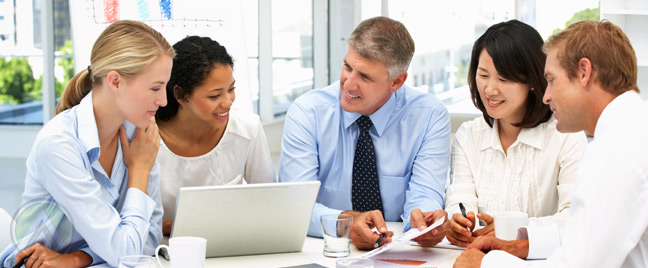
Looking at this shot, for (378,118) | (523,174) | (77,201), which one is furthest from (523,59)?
(77,201)

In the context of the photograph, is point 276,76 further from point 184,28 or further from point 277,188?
point 277,188

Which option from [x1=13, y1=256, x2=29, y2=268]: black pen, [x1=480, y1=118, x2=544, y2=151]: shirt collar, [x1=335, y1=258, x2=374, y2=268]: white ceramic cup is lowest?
[x1=13, y1=256, x2=29, y2=268]: black pen

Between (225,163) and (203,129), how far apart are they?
5.9 inches

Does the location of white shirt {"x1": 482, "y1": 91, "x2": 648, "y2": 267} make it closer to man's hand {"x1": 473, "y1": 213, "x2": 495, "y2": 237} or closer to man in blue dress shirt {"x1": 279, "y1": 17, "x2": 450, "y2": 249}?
man's hand {"x1": 473, "y1": 213, "x2": 495, "y2": 237}

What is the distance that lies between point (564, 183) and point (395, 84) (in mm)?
688

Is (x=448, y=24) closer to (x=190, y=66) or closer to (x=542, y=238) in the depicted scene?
(x=190, y=66)

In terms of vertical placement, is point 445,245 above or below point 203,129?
below

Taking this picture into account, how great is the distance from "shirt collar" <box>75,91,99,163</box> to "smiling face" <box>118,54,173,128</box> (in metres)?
0.08

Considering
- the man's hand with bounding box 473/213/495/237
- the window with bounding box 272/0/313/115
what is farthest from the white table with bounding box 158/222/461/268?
the window with bounding box 272/0/313/115

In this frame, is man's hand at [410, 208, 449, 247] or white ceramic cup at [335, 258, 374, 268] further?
man's hand at [410, 208, 449, 247]

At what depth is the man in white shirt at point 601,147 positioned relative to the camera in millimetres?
1331

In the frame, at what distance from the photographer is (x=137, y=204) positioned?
1.84 metres

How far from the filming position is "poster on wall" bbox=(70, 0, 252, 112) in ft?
12.8

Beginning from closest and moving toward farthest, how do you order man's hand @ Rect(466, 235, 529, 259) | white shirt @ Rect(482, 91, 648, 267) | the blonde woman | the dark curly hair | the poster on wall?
white shirt @ Rect(482, 91, 648, 267), the blonde woman, man's hand @ Rect(466, 235, 529, 259), the dark curly hair, the poster on wall
